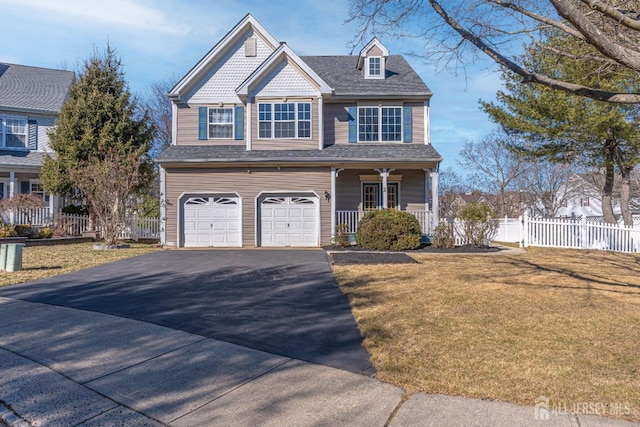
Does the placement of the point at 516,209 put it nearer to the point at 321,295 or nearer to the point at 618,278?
the point at 618,278

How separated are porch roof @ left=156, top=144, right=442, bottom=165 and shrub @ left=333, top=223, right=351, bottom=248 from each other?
2717mm

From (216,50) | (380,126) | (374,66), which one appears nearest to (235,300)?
(380,126)

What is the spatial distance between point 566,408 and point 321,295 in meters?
4.92

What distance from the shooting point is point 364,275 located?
9992 mm

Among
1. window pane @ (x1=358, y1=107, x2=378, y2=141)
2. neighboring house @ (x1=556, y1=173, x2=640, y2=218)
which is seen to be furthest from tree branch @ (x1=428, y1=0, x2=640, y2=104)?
neighboring house @ (x1=556, y1=173, x2=640, y2=218)

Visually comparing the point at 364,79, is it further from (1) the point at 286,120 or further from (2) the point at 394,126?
(1) the point at 286,120

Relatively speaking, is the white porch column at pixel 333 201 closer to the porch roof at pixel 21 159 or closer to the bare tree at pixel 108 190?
the bare tree at pixel 108 190

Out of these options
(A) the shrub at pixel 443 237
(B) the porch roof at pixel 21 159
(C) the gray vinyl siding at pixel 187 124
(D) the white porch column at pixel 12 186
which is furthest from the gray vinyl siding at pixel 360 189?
(B) the porch roof at pixel 21 159

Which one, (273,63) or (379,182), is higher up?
(273,63)

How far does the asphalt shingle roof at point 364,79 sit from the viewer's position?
18.9m

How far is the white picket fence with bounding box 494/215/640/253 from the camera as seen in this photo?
56.6 feet

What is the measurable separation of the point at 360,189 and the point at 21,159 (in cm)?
1850

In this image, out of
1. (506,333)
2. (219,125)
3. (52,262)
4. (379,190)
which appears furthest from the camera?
(379,190)

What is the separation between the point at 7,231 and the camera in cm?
1769
